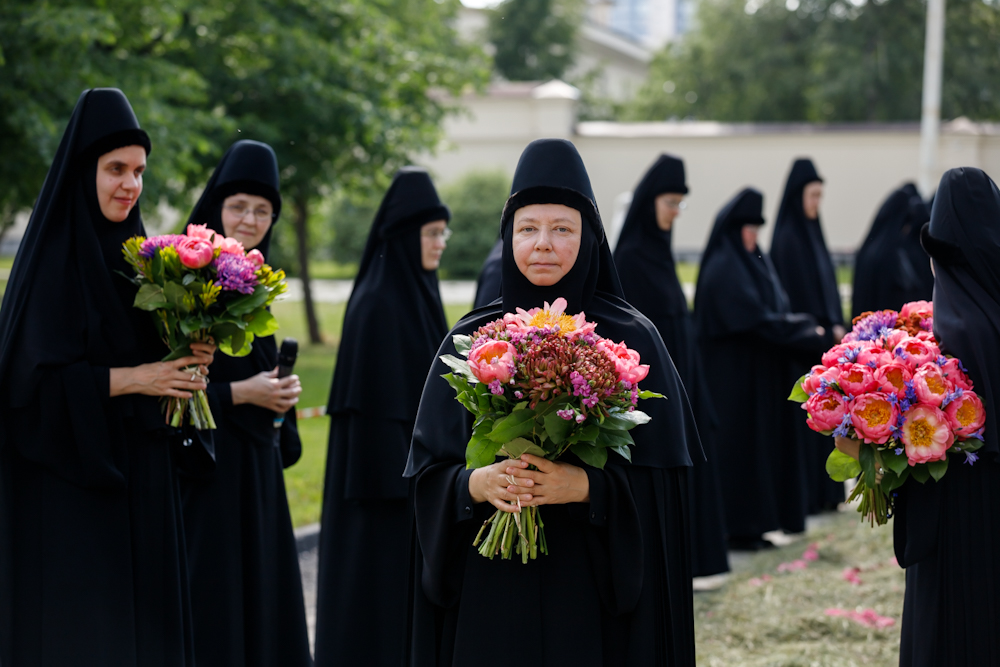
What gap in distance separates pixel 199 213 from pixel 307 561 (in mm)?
3281

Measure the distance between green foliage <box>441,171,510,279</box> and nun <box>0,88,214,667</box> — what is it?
24.0 meters

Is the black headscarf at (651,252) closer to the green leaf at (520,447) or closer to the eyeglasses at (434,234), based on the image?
the eyeglasses at (434,234)

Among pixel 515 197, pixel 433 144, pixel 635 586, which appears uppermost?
pixel 433 144

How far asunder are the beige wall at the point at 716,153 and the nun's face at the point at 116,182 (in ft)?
85.4

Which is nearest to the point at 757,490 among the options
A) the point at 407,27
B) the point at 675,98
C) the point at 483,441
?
the point at 483,441

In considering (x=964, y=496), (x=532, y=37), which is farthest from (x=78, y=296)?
(x=532, y=37)

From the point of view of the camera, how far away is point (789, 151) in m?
30.2

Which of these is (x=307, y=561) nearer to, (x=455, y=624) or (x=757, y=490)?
(x=757, y=490)

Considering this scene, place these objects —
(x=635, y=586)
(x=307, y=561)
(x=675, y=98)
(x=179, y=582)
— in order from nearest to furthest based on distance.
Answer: (x=635, y=586), (x=179, y=582), (x=307, y=561), (x=675, y=98)

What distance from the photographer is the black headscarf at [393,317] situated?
4777 mm

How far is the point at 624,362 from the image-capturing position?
8.70 feet

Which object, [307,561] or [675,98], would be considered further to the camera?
[675,98]

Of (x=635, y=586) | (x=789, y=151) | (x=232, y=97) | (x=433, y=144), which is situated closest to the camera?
(x=635, y=586)

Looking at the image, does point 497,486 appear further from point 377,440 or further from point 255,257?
point 377,440
